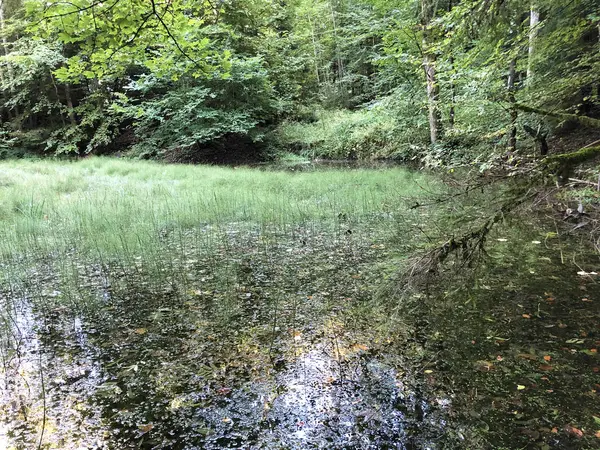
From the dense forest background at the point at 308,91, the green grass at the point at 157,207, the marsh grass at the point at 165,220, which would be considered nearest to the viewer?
the marsh grass at the point at 165,220

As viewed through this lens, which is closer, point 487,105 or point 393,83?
point 487,105

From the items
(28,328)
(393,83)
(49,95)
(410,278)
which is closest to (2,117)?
(49,95)

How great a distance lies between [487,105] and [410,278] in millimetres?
6194

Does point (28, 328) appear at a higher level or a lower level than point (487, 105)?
lower

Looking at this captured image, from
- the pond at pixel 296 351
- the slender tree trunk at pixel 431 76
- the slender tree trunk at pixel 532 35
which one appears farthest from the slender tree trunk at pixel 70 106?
the slender tree trunk at pixel 532 35

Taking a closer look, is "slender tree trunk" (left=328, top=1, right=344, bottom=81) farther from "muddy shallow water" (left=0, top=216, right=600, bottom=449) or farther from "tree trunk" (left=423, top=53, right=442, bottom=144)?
"muddy shallow water" (left=0, top=216, right=600, bottom=449)

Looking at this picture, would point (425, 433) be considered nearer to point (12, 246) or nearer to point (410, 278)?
point (410, 278)

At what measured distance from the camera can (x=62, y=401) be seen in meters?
2.39

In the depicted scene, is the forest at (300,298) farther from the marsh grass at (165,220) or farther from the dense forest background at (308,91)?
the dense forest background at (308,91)

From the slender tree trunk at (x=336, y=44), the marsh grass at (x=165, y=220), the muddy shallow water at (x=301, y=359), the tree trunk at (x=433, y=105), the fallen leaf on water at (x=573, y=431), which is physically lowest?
the fallen leaf on water at (x=573, y=431)

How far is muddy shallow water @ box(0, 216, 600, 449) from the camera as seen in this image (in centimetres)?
214

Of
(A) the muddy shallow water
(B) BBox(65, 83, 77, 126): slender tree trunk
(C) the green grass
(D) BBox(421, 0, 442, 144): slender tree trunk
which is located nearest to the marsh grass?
(C) the green grass

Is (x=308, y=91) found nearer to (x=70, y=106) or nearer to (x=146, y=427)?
(x=70, y=106)

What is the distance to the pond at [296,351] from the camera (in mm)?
2150
